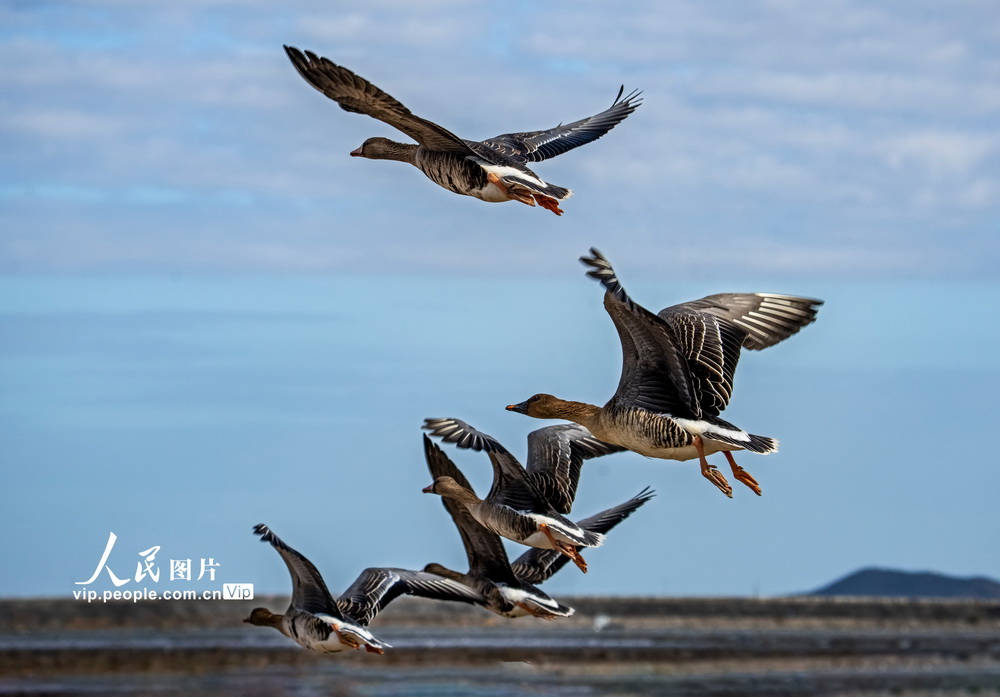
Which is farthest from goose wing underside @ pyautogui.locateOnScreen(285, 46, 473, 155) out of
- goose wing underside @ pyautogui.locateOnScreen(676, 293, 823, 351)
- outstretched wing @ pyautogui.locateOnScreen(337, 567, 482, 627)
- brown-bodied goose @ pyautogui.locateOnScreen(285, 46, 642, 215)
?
outstretched wing @ pyautogui.locateOnScreen(337, 567, 482, 627)

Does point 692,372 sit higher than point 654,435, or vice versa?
point 692,372

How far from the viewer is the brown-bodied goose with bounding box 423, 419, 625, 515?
1994 centimetres

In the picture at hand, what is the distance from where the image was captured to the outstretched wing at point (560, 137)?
19.8 m

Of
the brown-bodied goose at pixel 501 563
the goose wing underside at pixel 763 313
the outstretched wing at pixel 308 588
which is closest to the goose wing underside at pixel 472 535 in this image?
the brown-bodied goose at pixel 501 563

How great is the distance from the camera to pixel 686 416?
16.3 m

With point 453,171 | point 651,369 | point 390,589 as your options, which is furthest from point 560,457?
point 453,171

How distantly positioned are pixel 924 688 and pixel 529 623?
1301cm

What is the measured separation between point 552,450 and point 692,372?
435 centimetres

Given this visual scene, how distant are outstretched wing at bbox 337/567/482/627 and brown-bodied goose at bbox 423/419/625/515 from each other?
1.98 meters

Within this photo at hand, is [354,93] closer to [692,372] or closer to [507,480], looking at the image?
[692,372]

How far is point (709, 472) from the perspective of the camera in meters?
16.1

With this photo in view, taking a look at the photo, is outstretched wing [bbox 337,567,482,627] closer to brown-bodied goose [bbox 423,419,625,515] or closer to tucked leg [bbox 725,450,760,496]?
brown-bodied goose [bbox 423,419,625,515]

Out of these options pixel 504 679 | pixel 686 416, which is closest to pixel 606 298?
pixel 686 416

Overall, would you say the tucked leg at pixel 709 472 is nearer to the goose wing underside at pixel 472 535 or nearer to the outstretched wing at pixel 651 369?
the outstretched wing at pixel 651 369
